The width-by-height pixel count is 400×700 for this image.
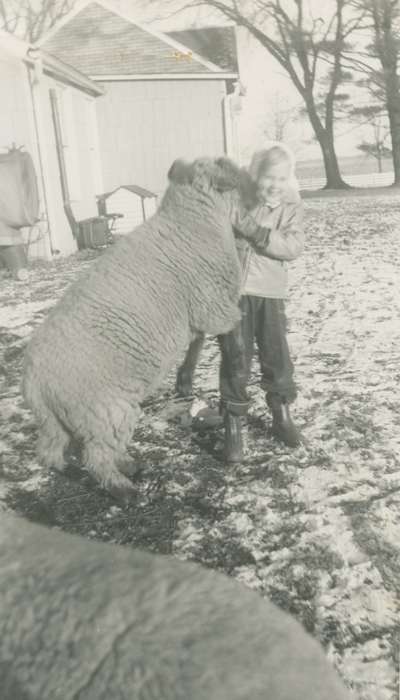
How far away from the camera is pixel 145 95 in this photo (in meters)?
19.6

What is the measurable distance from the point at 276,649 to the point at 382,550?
1.97 meters

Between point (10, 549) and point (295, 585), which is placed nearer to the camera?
point (10, 549)

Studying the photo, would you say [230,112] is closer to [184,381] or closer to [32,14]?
[32,14]

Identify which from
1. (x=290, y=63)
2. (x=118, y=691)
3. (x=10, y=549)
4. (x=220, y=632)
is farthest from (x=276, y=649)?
(x=290, y=63)

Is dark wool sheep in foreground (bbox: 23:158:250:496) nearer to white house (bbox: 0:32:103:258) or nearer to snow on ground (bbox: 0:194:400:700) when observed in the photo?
snow on ground (bbox: 0:194:400:700)

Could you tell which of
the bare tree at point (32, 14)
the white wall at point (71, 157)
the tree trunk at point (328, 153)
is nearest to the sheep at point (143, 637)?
the white wall at point (71, 157)

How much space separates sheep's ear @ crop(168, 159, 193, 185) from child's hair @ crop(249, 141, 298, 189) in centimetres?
40

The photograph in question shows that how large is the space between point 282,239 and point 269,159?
0.41 m

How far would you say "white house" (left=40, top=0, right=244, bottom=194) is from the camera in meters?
19.3

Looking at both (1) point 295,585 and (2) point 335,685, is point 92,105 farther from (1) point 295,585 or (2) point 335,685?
(2) point 335,685

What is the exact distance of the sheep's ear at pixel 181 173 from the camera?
3215mm

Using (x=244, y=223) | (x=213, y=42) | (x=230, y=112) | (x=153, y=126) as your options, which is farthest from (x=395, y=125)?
(x=244, y=223)

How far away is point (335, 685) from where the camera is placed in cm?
83

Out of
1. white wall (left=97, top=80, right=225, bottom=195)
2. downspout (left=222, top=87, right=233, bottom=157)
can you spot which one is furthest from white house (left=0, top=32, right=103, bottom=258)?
downspout (left=222, top=87, right=233, bottom=157)
